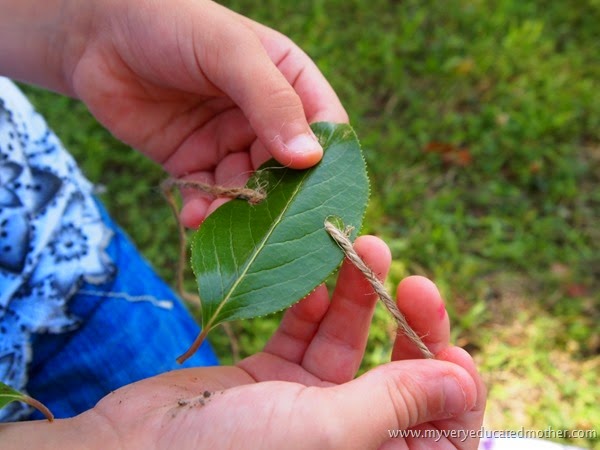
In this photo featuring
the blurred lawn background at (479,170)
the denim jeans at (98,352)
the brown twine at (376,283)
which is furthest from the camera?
the blurred lawn background at (479,170)

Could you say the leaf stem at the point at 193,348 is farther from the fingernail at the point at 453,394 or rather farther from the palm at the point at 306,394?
the fingernail at the point at 453,394

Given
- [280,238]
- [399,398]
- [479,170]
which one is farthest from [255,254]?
[479,170]

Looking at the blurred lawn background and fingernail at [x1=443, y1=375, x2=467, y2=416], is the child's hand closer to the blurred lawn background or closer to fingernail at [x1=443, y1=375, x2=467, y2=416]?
fingernail at [x1=443, y1=375, x2=467, y2=416]

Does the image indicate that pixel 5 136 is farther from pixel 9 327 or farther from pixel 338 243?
pixel 338 243

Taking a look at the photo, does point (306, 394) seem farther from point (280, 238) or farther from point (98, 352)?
point (98, 352)

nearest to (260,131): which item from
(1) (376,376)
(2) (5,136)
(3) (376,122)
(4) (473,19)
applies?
(1) (376,376)

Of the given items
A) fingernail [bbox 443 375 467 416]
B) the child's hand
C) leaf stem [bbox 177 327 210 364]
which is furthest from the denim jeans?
fingernail [bbox 443 375 467 416]

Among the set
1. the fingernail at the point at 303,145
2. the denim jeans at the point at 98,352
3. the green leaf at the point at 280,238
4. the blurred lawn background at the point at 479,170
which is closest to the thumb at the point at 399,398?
the green leaf at the point at 280,238

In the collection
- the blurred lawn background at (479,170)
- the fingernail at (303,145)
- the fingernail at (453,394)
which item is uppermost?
the fingernail at (303,145)
